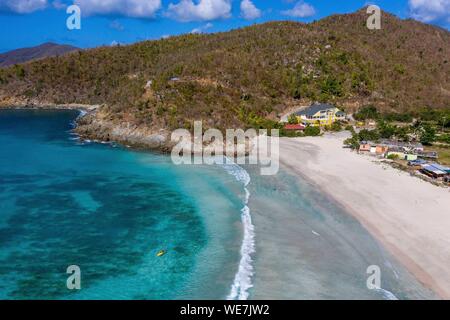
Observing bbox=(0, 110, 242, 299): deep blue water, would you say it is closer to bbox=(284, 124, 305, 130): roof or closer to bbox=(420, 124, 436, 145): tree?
bbox=(284, 124, 305, 130): roof

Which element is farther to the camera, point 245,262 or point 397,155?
point 397,155

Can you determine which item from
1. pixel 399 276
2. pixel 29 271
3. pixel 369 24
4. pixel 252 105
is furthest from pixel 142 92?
pixel 369 24

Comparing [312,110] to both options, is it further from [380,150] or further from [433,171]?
[433,171]

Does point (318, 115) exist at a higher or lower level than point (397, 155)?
higher

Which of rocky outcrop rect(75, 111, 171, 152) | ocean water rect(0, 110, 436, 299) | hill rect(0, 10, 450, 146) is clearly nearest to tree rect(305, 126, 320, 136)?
hill rect(0, 10, 450, 146)

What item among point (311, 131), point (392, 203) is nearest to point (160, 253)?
point (392, 203)
